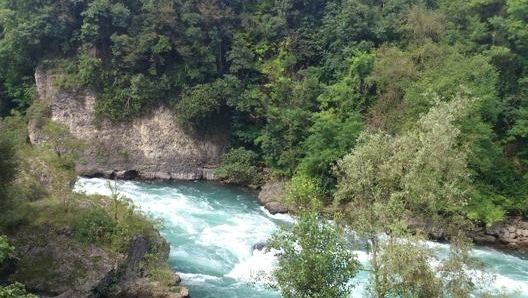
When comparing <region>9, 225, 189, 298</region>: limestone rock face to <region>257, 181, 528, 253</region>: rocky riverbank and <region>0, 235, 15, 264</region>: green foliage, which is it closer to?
<region>0, 235, 15, 264</region>: green foliage

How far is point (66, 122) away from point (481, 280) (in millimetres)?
29658

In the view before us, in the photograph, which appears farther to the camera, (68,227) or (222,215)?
(222,215)

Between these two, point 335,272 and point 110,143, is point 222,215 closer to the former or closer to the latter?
point 110,143

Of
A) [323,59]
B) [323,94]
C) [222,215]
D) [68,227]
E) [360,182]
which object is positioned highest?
[323,59]

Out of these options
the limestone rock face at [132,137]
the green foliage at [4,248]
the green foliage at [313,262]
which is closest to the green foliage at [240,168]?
the limestone rock face at [132,137]

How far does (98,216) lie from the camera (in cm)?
1755

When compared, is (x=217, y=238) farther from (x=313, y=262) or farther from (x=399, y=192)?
(x=313, y=262)

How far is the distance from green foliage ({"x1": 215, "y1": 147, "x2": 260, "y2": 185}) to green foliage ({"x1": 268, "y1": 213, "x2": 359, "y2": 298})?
20.4 metres

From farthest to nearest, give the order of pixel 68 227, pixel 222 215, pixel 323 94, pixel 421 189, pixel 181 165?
pixel 181 165
pixel 323 94
pixel 222 215
pixel 68 227
pixel 421 189

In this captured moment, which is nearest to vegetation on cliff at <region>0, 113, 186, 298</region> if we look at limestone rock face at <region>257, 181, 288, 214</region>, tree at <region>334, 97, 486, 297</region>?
tree at <region>334, 97, 486, 297</region>

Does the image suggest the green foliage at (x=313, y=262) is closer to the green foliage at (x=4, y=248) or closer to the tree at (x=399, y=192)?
the tree at (x=399, y=192)

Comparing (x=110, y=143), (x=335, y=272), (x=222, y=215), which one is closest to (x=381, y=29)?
(x=222, y=215)

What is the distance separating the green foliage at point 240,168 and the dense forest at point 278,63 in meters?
0.09

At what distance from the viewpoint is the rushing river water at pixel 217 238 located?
2078cm
